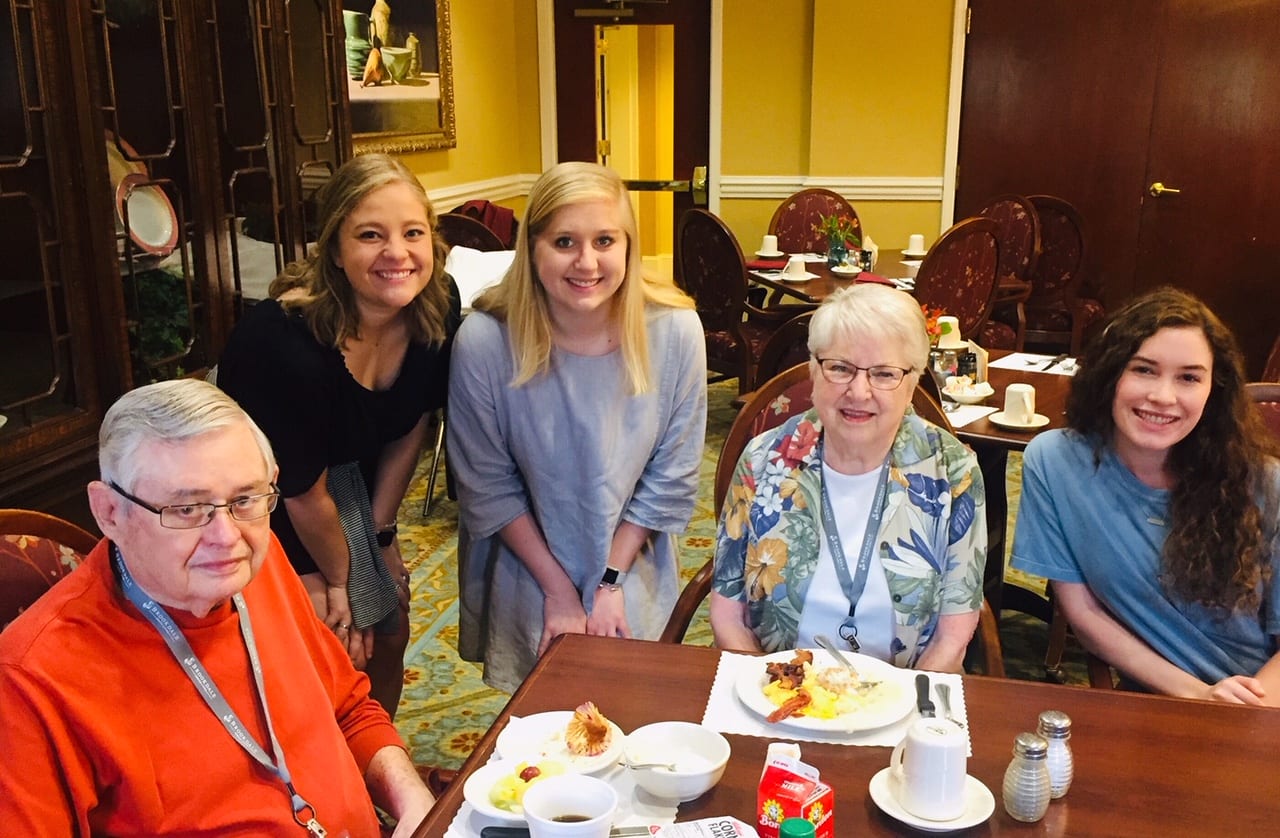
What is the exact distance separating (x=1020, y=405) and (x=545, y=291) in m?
1.29

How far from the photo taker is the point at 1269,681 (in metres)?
1.76

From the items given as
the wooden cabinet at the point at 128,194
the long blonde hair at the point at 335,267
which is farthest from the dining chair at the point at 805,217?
the long blonde hair at the point at 335,267

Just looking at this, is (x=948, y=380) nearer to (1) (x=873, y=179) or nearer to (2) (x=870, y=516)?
(2) (x=870, y=516)

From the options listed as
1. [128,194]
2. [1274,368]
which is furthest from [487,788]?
[1274,368]

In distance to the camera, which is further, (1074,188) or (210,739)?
(1074,188)

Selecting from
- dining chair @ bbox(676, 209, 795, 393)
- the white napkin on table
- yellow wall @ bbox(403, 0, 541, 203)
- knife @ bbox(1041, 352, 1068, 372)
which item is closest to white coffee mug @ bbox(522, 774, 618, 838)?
the white napkin on table

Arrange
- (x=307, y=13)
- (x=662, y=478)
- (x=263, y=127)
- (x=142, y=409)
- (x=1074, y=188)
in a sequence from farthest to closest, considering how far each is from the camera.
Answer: (x=1074, y=188), (x=307, y=13), (x=263, y=127), (x=662, y=478), (x=142, y=409)

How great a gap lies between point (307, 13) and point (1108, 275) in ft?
15.5

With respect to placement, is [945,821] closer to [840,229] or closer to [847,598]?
[847,598]

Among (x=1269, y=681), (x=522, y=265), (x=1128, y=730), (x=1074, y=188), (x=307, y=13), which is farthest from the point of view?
(x=1074, y=188)

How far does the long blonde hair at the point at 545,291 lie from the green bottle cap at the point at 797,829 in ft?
3.30

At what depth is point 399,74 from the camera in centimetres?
518

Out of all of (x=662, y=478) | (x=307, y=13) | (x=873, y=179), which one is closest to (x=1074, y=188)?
(x=873, y=179)

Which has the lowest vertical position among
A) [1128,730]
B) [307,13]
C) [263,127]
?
[1128,730]
